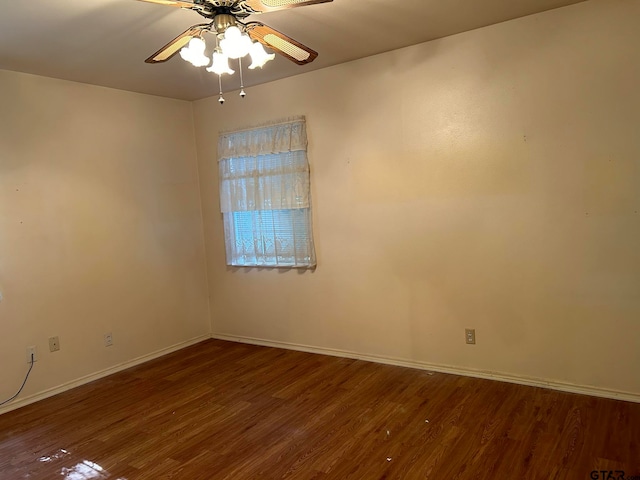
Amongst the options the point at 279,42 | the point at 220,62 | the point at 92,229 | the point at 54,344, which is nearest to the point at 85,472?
the point at 54,344

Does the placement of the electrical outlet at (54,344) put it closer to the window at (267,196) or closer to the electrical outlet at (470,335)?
the window at (267,196)

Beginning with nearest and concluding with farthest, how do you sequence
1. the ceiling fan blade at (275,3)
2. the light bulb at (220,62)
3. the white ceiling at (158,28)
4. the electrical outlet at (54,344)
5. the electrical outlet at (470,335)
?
the ceiling fan blade at (275,3), the light bulb at (220,62), the white ceiling at (158,28), the electrical outlet at (470,335), the electrical outlet at (54,344)

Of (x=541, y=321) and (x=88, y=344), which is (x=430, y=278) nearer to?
(x=541, y=321)

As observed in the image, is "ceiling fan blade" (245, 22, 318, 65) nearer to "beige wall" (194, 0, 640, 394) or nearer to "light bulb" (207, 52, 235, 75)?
"light bulb" (207, 52, 235, 75)

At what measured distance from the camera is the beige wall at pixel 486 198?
8.90ft

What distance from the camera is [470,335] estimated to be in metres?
3.24

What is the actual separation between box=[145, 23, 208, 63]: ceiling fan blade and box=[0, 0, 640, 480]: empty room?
0.01m

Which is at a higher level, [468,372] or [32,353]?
[32,353]

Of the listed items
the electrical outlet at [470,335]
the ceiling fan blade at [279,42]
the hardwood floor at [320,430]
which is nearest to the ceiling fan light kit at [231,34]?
the ceiling fan blade at [279,42]

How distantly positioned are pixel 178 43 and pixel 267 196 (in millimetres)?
2008

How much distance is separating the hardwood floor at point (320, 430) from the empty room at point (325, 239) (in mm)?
18

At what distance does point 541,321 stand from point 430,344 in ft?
2.70

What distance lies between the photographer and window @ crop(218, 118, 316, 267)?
12.8 ft

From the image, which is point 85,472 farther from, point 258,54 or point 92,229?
point 258,54
